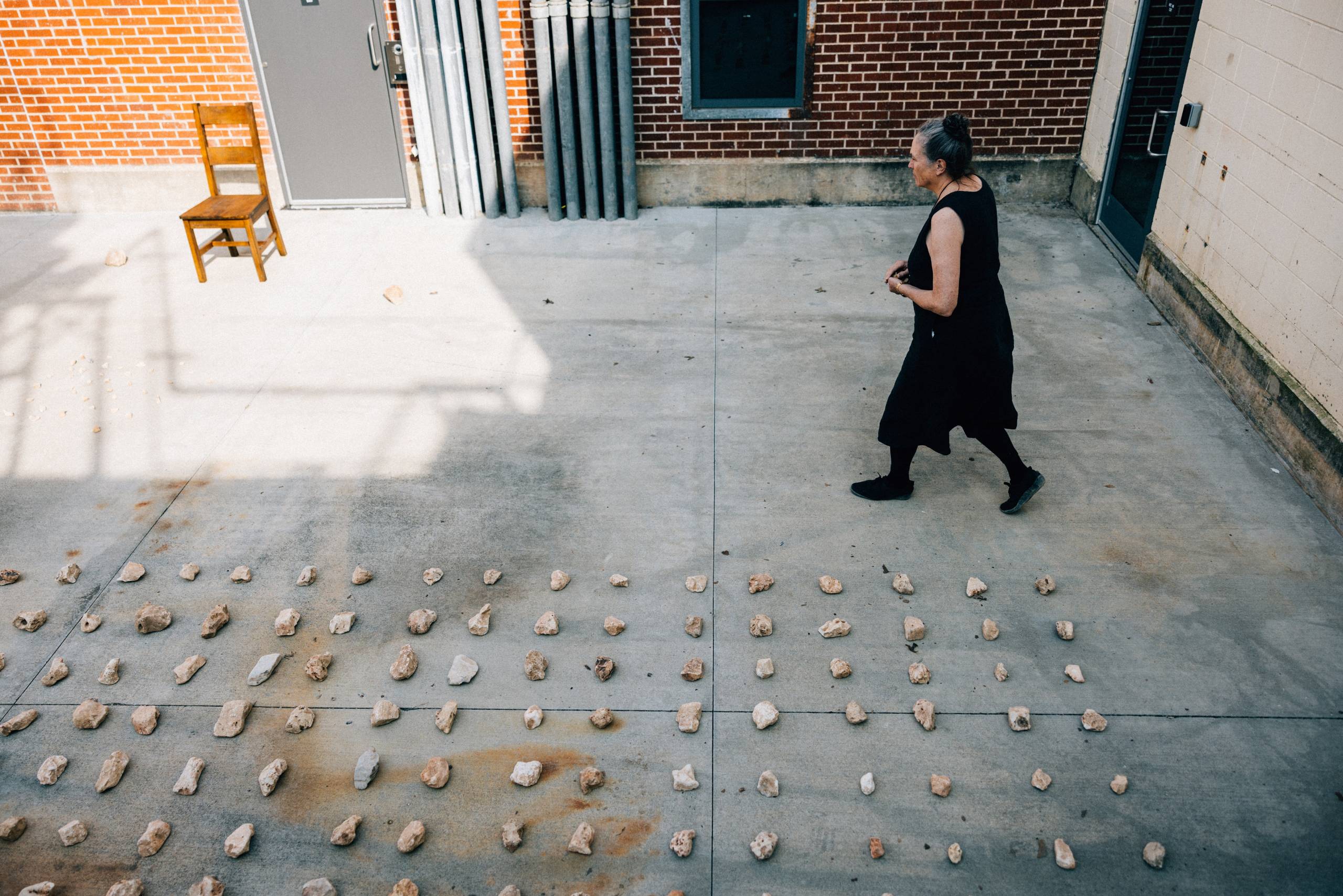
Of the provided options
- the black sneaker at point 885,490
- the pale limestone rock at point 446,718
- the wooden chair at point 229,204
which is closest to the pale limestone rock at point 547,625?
the pale limestone rock at point 446,718

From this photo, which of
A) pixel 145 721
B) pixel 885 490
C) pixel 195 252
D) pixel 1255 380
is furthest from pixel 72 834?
pixel 1255 380

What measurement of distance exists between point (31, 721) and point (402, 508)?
1.62 metres

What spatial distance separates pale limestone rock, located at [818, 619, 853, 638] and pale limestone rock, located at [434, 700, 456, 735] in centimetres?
140

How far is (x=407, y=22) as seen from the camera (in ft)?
23.0

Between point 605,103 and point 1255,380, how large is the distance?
4.85m

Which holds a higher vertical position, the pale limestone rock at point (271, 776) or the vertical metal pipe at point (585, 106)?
the vertical metal pipe at point (585, 106)

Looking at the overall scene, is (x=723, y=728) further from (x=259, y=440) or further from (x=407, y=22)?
(x=407, y=22)

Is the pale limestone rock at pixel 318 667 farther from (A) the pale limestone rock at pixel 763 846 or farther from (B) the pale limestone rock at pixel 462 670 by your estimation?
(A) the pale limestone rock at pixel 763 846

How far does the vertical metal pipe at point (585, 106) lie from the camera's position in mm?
6961

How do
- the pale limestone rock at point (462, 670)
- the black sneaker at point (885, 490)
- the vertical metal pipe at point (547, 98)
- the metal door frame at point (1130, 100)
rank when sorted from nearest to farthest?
A: the pale limestone rock at point (462, 670) → the black sneaker at point (885, 490) → the metal door frame at point (1130, 100) → the vertical metal pipe at point (547, 98)

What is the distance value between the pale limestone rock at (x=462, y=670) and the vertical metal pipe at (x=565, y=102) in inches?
195

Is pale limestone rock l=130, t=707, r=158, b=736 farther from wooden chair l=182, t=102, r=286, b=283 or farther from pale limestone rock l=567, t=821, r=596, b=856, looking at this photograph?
wooden chair l=182, t=102, r=286, b=283

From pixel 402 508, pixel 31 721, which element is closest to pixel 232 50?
pixel 402 508

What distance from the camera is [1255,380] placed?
4.80m
